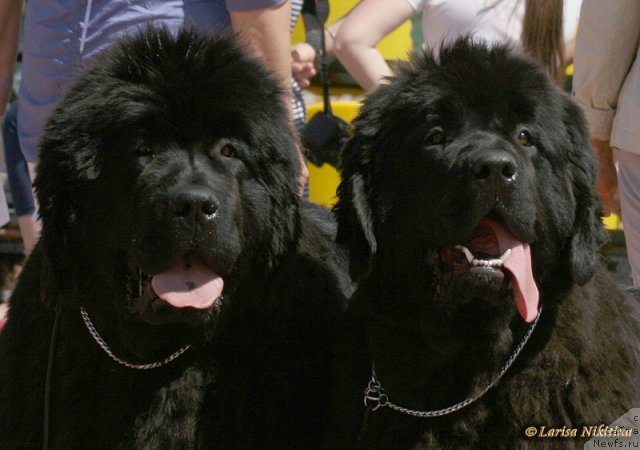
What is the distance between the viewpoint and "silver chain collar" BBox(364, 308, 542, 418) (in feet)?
10.4

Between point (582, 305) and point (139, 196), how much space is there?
4.57ft

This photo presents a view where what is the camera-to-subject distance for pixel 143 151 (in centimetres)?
327

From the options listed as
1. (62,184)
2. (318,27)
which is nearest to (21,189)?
(318,27)

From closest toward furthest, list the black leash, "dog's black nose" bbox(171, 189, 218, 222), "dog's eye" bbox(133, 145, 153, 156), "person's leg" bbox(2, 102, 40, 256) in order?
"dog's black nose" bbox(171, 189, 218, 222), "dog's eye" bbox(133, 145, 153, 156), the black leash, "person's leg" bbox(2, 102, 40, 256)

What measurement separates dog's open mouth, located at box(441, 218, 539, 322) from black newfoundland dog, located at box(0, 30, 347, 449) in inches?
23.9

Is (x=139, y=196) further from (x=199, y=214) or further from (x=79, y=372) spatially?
(x=79, y=372)

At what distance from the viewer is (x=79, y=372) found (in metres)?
3.38

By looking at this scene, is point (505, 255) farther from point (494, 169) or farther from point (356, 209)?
point (356, 209)

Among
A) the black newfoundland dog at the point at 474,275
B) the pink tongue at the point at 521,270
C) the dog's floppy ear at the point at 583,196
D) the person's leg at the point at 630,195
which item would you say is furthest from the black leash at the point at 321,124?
the pink tongue at the point at 521,270

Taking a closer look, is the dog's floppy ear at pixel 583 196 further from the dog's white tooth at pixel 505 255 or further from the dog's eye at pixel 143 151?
the dog's eye at pixel 143 151

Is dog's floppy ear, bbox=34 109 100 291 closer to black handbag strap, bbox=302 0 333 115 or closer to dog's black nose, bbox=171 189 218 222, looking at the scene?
dog's black nose, bbox=171 189 218 222

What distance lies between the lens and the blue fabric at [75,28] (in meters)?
3.78

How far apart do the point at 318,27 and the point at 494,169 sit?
266 centimetres

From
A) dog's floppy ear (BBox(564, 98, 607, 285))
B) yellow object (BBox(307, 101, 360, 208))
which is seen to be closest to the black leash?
yellow object (BBox(307, 101, 360, 208))
